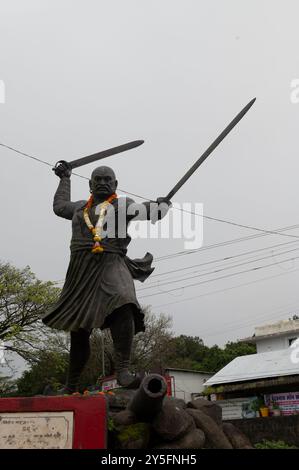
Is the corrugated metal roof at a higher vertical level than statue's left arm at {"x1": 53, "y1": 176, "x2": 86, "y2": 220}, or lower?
lower

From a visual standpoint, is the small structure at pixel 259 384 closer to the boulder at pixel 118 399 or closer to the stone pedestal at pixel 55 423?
the boulder at pixel 118 399

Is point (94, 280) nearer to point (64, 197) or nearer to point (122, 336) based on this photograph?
point (122, 336)

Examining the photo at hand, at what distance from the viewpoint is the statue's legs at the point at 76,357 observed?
4.97 meters

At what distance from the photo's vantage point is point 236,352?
35406 mm

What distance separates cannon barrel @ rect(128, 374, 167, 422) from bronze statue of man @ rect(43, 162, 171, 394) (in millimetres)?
642

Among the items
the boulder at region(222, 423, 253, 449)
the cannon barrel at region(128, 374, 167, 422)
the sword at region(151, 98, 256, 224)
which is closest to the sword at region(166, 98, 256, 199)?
the sword at region(151, 98, 256, 224)

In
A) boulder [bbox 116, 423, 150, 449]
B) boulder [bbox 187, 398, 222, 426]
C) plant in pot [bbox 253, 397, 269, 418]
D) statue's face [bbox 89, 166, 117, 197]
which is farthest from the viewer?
plant in pot [bbox 253, 397, 269, 418]

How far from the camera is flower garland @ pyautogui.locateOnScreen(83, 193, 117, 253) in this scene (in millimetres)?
4969

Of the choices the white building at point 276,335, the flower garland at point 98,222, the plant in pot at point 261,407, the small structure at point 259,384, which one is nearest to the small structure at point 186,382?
the white building at point 276,335

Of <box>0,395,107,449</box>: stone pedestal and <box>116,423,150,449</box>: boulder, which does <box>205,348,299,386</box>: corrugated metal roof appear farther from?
<box>0,395,107,449</box>: stone pedestal

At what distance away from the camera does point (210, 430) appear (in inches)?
169

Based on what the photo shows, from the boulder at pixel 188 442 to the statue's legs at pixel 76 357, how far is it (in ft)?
4.27

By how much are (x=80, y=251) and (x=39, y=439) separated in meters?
1.90
